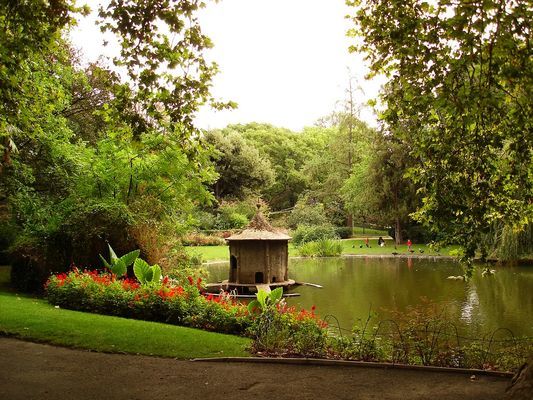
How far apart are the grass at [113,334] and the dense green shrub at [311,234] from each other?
30.2 m

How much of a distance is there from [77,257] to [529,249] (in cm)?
2117

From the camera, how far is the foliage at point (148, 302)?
1062 cm

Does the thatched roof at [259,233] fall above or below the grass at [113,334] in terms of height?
above

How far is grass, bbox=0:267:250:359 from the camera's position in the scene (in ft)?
27.8

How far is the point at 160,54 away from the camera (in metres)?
8.55

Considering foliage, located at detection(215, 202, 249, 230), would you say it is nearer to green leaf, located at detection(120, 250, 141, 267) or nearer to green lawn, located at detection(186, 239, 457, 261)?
green lawn, located at detection(186, 239, 457, 261)

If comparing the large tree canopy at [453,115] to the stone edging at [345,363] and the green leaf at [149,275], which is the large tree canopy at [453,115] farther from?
the green leaf at [149,275]

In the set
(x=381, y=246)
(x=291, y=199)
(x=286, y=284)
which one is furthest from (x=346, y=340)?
(x=291, y=199)

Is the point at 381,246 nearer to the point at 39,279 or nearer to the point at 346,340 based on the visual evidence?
the point at 39,279

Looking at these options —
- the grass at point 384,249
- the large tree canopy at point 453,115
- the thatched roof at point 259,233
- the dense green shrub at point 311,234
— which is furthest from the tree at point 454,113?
the dense green shrub at point 311,234

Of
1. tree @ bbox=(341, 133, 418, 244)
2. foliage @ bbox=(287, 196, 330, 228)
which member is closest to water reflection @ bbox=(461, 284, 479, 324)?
tree @ bbox=(341, 133, 418, 244)

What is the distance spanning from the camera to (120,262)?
14.1m

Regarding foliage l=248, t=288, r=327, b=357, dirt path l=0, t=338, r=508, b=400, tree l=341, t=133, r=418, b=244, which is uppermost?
tree l=341, t=133, r=418, b=244

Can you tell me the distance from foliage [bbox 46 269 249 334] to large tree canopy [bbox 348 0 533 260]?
4.66 metres
